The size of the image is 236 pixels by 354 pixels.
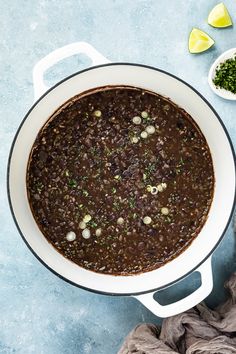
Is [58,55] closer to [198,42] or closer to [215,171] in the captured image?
[198,42]

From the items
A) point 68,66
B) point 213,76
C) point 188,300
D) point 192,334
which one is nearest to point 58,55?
point 68,66

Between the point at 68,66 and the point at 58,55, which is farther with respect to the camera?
the point at 68,66

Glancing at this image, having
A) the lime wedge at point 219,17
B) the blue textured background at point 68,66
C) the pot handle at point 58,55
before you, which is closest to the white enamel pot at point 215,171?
the pot handle at point 58,55

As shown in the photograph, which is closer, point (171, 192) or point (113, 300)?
point (171, 192)

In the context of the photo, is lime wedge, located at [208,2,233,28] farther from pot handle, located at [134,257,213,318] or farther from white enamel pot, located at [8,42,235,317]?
pot handle, located at [134,257,213,318]

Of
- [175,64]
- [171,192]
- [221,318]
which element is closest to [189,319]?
[221,318]

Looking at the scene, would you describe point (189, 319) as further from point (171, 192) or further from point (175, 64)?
point (175, 64)

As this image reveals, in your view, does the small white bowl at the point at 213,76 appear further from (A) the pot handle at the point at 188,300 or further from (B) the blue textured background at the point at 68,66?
(A) the pot handle at the point at 188,300
